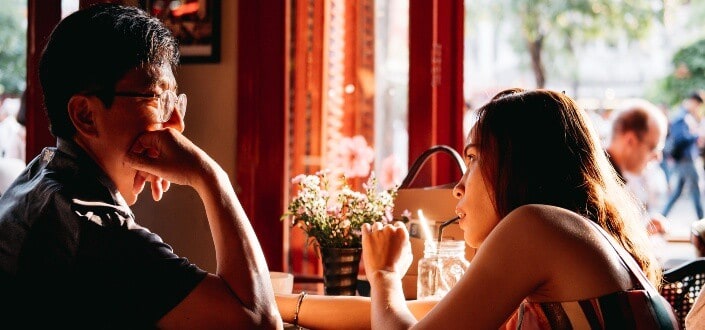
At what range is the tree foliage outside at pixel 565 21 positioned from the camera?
10.2 meters

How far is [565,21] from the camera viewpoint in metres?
10.4

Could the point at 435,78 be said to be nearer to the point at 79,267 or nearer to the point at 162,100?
the point at 162,100

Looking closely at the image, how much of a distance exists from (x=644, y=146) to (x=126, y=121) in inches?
130

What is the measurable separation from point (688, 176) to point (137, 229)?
27.6 ft

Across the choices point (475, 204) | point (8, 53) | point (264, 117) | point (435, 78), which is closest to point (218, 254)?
point (475, 204)

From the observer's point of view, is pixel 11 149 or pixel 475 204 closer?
pixel 475 204

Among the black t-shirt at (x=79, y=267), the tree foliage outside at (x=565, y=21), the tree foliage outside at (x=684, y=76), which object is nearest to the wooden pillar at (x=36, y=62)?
the black t-shirt at (x=79, y=267)

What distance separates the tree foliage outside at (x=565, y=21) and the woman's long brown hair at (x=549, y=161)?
30.8 feet

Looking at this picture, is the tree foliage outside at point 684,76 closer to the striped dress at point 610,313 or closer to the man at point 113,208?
the striped dress at point 610,313

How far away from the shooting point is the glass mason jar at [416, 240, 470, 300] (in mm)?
1778

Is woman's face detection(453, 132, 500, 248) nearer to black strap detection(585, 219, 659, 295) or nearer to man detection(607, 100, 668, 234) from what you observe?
black strap detection(585, 219, 659, 295)

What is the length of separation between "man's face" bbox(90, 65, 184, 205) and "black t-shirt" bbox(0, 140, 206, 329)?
0.11 meters

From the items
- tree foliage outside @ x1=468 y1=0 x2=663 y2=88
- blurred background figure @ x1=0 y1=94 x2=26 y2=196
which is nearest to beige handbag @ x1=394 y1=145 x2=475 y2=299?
blurred background figure @ x1=0 y1=94 x2=26 y2=196

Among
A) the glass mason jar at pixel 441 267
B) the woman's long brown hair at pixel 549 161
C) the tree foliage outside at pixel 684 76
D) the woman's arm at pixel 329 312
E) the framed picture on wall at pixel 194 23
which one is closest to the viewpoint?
the woman's long brown hair at pixel 549 161
